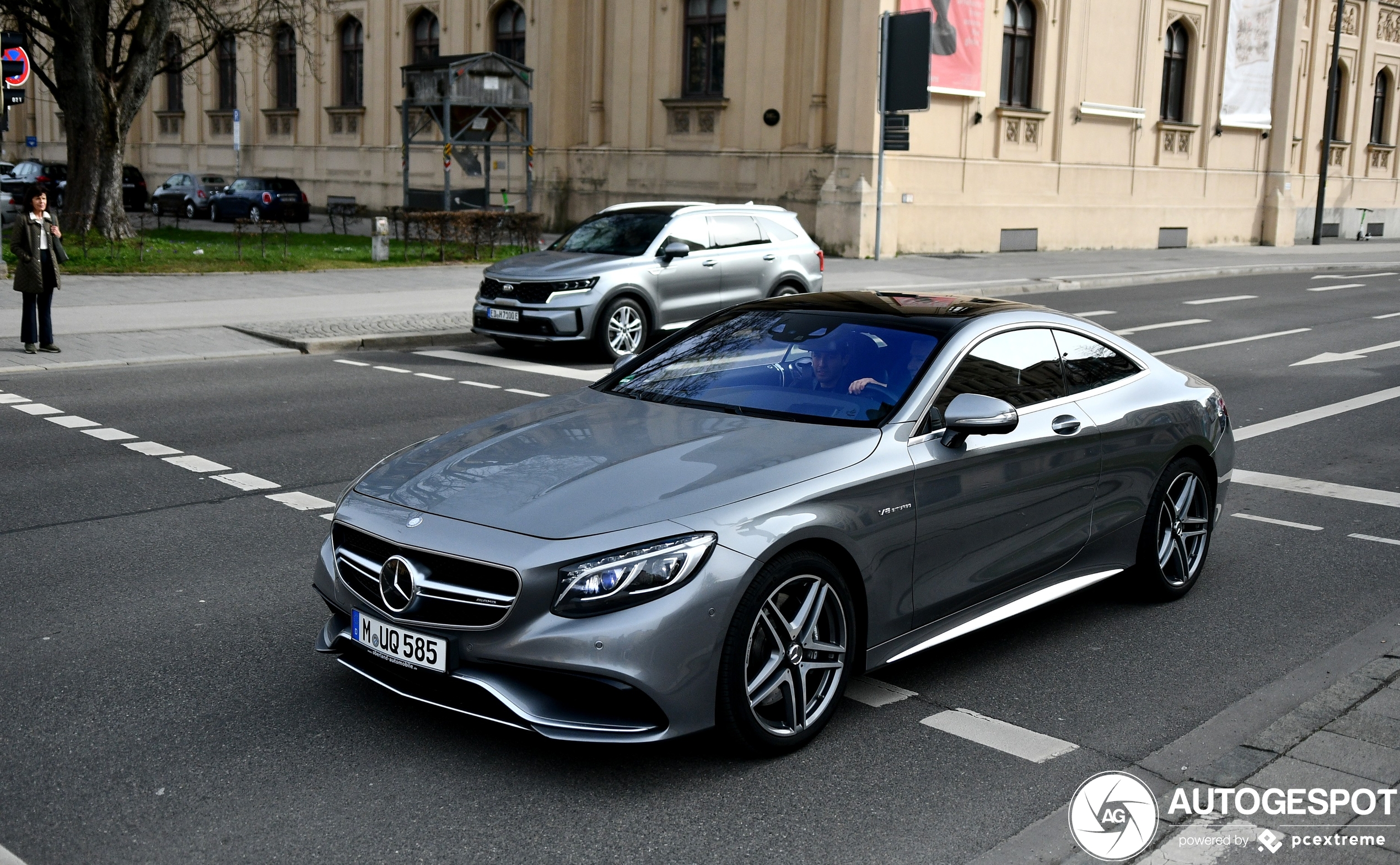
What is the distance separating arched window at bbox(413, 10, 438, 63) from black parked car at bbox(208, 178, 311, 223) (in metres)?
5.48

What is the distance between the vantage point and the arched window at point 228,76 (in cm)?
4872

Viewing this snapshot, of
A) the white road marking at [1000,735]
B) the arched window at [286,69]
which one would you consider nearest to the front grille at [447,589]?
the white road marking at [1000,735]

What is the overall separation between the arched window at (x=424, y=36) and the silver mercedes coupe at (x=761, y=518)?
37273 mm

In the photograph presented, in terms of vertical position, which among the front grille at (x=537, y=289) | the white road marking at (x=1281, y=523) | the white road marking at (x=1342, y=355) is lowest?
the white road marking at (x=1281, y=523)

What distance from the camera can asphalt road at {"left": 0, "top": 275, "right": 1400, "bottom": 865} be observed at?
4.12 m

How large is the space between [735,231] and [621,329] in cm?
223

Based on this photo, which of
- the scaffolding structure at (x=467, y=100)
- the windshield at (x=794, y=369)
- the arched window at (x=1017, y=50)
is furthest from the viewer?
the arched window at (x=1017, y=50)

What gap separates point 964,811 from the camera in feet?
14.2

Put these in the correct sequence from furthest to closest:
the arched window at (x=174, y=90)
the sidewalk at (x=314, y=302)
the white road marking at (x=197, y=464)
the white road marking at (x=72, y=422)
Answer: the arched window at (x=174, y=90)
the sidewalk at (x=314, y=302)
the white road marking at (x=72, y=422)
the white road marking at (x=197, y=464)

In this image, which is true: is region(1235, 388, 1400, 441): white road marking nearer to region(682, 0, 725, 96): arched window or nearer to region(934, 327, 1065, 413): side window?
region(934, 327, 1065, 413): side window

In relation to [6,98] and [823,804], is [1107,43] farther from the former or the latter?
[823,804]

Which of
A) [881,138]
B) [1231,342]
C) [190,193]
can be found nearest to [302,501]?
[1231,342]

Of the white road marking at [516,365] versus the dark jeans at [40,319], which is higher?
the dark jeans at [40,319]

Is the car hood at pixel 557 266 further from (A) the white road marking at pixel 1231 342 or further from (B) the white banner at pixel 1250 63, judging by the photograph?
(B) the white banner at pixel 1250 63
